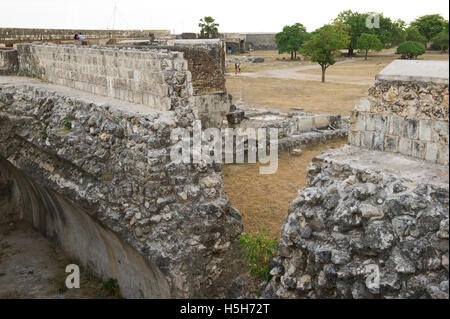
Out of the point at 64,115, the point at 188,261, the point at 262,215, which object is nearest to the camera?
the point at 188,261

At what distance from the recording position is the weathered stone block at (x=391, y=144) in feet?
16.0

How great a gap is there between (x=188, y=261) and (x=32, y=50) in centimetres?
782

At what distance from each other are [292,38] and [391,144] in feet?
146

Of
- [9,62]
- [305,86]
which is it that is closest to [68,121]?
[9,62]

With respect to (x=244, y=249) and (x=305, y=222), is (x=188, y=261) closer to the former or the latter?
(x=244, y=249)

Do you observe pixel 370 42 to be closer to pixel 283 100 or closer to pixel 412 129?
pixel 283 100

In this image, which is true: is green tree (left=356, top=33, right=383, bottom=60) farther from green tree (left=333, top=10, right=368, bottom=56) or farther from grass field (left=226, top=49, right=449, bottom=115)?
green tree (left=333, top=10, right=368, bottom=56)

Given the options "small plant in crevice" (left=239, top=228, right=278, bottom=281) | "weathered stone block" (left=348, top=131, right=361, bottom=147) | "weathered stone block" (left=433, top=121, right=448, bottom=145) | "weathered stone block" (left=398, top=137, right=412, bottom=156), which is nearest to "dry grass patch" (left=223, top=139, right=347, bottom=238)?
"small plant in crevice" (left=239, top=228, right=278, bottom=281)

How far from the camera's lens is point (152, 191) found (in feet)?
19.5

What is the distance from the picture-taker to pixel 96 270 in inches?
306

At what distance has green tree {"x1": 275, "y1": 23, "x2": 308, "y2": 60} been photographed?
1850 inches

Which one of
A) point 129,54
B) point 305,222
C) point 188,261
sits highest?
point 129,54

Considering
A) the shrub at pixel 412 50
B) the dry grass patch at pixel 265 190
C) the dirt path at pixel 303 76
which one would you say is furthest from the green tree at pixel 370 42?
the dry grass patch at pixel 265 190
